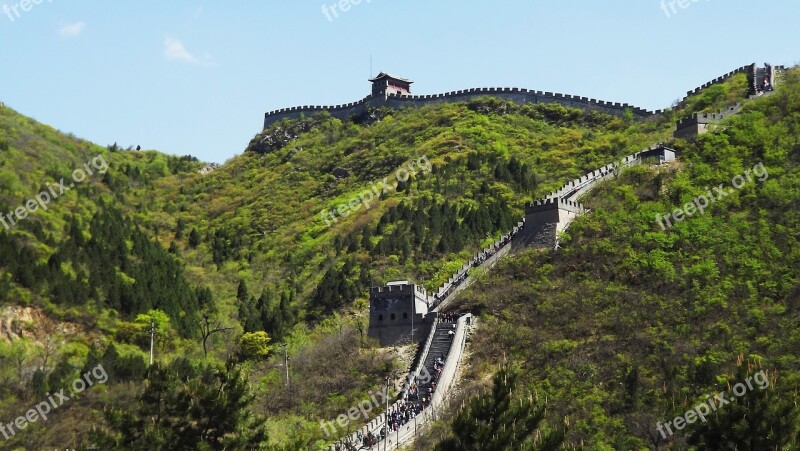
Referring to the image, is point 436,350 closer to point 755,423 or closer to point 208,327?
point 208,327

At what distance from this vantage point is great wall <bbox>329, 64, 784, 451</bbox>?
204 ft

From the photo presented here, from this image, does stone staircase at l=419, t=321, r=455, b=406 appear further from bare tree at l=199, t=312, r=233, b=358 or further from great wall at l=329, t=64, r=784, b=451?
bare tree at l=199, t=312, r=233, b=358

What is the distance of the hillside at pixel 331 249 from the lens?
7150cm

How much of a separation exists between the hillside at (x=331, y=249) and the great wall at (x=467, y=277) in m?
1.41

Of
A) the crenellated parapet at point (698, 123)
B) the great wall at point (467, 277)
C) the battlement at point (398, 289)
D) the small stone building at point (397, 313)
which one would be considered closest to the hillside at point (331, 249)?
the great wall at point (467, 277)

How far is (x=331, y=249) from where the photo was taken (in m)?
102

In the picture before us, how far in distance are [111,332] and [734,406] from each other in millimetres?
54270

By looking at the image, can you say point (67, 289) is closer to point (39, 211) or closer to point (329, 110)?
point (39, 211)

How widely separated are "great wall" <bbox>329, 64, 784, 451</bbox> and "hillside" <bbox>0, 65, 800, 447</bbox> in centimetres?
141

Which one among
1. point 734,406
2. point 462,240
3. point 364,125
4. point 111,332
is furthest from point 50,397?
point 364,125

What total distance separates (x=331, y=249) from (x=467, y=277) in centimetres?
2340

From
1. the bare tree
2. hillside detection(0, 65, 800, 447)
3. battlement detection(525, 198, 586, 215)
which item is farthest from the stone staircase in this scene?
the bare tree

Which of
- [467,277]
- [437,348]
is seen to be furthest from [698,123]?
[437,348]

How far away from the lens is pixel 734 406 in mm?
42906
